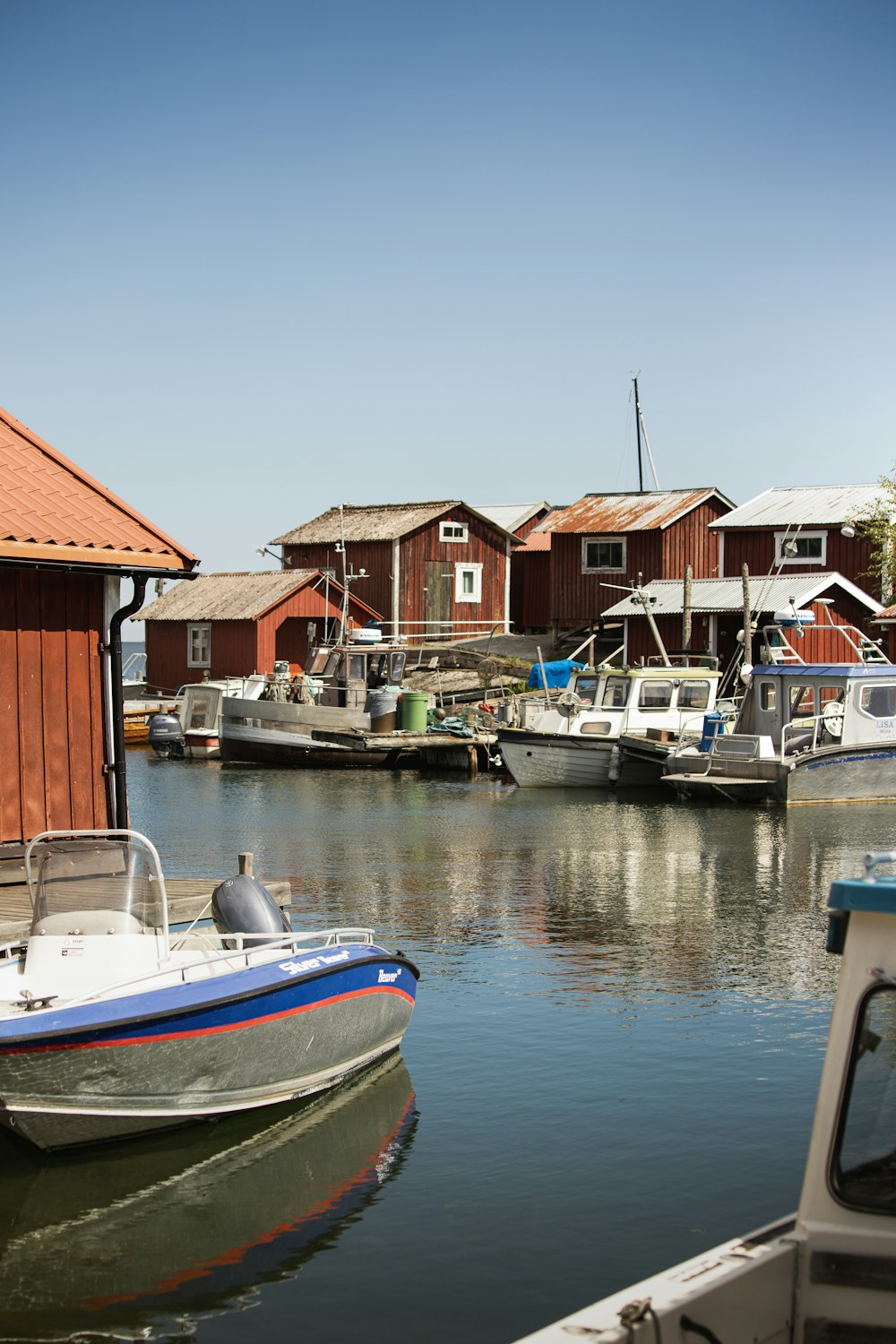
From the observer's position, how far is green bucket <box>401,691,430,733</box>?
38.9 m

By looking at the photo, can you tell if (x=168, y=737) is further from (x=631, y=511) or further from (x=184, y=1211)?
(x=184, y=1211)

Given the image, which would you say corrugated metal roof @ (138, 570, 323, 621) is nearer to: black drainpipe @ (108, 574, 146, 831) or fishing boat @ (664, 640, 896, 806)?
fishing boat @ (664, 640, 896, 806)

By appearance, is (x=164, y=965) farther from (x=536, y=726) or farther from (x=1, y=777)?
(x=536, y=726)

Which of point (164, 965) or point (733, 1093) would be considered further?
point (733, 1093)

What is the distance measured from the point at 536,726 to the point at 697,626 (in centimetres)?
1163

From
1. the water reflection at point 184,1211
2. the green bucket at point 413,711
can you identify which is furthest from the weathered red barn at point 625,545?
the water reflection at point 184,1211

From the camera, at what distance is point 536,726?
3225 centimetres

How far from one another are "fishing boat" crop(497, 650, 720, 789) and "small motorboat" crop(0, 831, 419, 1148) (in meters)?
21.1

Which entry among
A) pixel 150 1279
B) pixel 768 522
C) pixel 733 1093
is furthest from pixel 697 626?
pixel 150 1279

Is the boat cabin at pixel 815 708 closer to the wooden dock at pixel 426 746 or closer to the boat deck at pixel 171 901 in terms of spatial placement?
the wooden dock at pixel 426 746

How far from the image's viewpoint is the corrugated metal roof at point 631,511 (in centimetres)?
4638

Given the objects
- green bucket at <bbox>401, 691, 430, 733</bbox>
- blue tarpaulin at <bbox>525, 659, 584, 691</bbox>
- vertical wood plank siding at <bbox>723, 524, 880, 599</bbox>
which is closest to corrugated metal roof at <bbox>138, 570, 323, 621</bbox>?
green bucket at <bbox>401, 691, 430, 733</bbox>

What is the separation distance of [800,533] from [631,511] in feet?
21.4

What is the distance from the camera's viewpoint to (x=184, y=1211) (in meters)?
7.83
